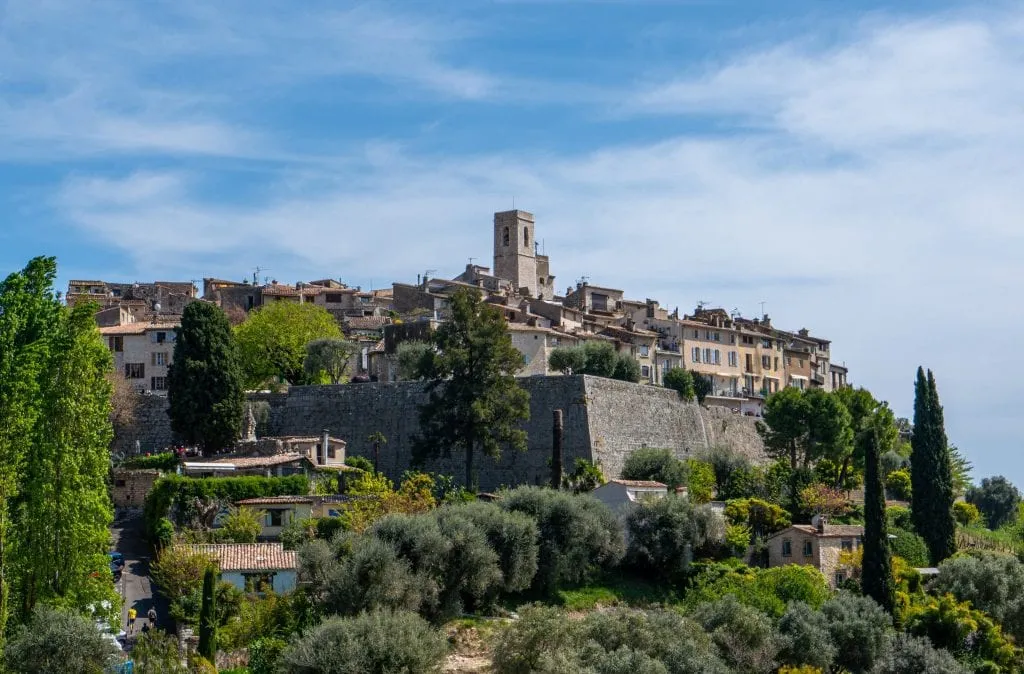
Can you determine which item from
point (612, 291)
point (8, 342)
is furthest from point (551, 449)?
point (612, 291)

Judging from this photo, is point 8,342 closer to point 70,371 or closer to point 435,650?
point 70,371

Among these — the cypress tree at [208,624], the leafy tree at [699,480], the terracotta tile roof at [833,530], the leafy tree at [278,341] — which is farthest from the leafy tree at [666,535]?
the leafy tree at [278,341]

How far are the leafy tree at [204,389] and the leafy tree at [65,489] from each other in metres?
23.3

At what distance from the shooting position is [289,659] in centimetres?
3628

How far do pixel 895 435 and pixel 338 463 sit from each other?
108ft

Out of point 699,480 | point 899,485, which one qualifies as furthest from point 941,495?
point 899,485

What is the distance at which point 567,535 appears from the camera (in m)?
51.5

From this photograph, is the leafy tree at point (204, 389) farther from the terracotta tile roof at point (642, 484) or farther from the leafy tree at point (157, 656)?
the leafy tree at point (157, 656)

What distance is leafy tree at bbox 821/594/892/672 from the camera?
149ft

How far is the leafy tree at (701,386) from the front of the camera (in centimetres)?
8550

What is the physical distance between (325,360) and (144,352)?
9631 millimetres

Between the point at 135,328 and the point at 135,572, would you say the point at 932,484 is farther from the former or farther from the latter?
the point at 135,328

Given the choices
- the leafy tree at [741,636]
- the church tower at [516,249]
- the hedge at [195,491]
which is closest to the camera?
the leafy tree at [741,636]

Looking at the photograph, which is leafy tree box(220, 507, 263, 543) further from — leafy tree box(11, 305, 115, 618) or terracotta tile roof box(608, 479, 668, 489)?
terracotta tile roof box(608, 479, 668, 489)
